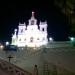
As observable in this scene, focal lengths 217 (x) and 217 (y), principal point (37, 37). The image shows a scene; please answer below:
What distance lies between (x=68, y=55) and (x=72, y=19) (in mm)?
19359

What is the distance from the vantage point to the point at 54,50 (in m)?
22.4

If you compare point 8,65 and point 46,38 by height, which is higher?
point 46,38

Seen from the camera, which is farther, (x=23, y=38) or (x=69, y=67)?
(x=23, y=38)

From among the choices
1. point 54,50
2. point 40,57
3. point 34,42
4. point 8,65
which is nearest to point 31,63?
point 40,57

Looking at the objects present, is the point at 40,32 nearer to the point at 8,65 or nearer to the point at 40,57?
the point at 40,57

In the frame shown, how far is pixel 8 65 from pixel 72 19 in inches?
283

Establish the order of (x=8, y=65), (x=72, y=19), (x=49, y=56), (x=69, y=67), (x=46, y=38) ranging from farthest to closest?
1. (x=46, y=38)
2. (x=49, y=56)
3. (x=69, y=67)
4. (x=8, y=65)
5. (x=72, y=19)

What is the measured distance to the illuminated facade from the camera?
44.8m

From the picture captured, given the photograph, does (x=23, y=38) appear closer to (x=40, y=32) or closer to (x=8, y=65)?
(x=40, y=32)

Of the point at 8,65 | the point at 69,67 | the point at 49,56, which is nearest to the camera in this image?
the point at 8,65

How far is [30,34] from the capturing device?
152 ft

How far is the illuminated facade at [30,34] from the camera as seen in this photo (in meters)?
44.8

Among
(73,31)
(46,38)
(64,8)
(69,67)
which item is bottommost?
(69,67)

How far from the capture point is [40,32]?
46.5 metres
